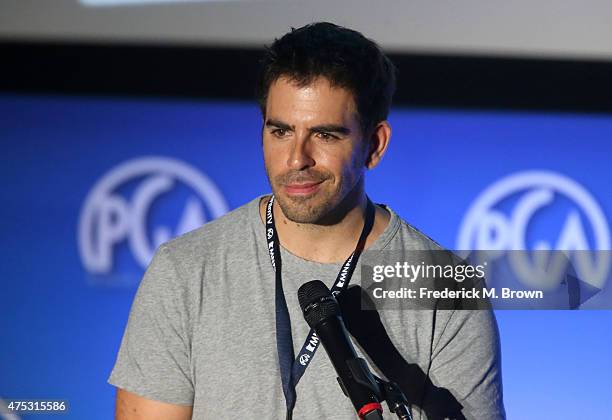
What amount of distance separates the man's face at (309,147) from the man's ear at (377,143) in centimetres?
14

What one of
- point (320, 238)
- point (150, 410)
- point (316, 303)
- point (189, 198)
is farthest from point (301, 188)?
point (189, 198)

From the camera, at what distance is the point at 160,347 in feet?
6.18

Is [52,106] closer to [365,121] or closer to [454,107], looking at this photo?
[454,107]

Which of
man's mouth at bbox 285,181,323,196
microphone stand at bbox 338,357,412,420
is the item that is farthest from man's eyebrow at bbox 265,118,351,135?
microphone stand at bbox 338,357,412,420

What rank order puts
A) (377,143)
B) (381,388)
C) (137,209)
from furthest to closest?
(137,209)
(377,143)
(381,388)

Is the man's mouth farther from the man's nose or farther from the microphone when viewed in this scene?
the microphone

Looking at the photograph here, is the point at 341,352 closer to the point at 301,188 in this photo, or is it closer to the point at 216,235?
the point at 301,188

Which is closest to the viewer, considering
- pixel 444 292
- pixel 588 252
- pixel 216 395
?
pixel 216 395

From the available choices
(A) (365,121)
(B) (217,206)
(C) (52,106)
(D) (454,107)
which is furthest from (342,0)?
(A) (365,121)

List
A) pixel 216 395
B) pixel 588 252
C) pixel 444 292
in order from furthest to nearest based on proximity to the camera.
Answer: pixel 588 252
pixel 444 292
pixel 216 395

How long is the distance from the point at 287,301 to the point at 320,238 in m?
0.16

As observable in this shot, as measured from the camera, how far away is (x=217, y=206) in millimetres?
3363

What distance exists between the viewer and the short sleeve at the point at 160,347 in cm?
188

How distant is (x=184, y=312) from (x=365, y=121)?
0.54 m
